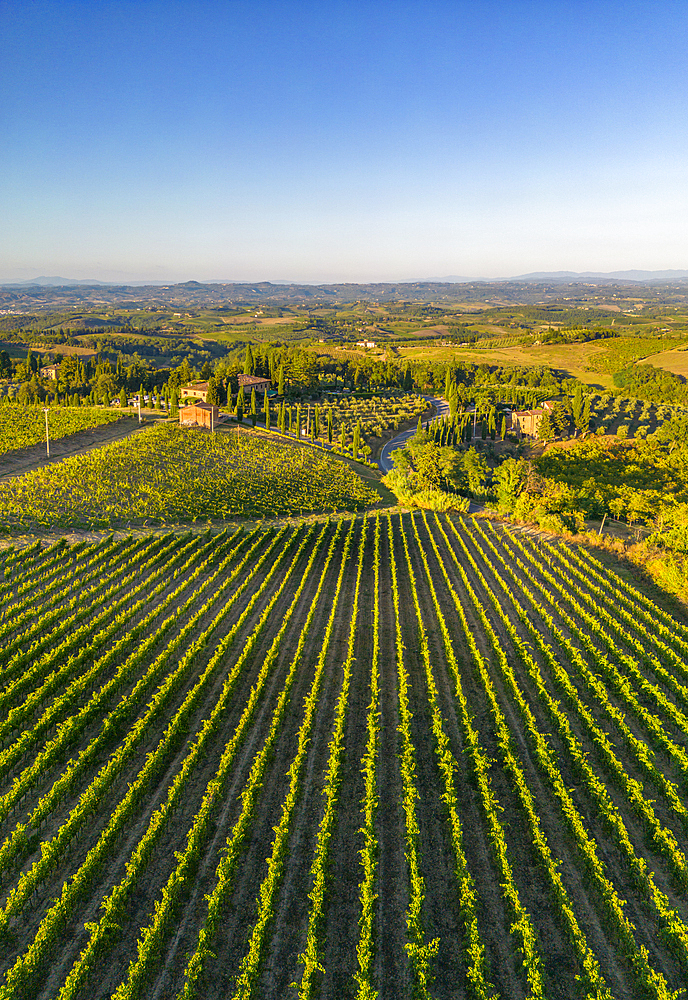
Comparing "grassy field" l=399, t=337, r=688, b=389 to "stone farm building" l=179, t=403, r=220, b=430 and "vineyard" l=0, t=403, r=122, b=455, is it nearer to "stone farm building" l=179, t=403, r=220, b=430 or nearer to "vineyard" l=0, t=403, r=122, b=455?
"stone farm building" l=179, t=403, r=220, b=430

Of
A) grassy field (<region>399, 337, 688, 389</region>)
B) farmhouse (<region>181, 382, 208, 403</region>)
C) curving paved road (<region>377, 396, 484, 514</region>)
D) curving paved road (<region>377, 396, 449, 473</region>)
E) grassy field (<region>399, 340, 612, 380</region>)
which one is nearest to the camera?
curving paved road (<region>377, 396, 484, 514</region>)

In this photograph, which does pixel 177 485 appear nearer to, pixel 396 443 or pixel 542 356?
pixel 396 443

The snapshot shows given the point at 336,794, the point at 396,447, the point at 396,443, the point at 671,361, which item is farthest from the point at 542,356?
the point at 336,794

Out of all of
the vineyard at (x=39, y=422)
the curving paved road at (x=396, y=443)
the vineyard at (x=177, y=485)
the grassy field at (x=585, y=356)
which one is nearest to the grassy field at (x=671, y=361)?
the grassy field at (x=585, y=356)

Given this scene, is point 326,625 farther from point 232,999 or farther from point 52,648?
point 232,999

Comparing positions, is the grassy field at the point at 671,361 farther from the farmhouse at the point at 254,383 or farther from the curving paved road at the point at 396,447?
the farmhouse at the point at 254,383

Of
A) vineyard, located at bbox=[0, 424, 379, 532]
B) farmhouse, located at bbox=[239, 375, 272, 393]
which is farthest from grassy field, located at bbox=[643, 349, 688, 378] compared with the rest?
vineyard, located at bbox=[0, 424, 379, 532]
